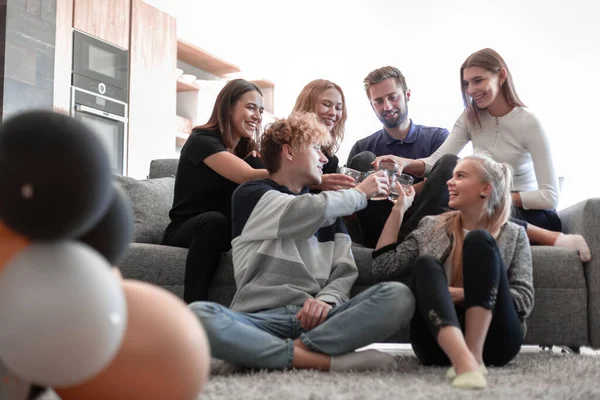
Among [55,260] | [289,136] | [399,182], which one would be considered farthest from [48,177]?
[399,182]

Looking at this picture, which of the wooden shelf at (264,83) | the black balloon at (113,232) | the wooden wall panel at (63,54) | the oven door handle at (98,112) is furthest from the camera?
the wooden shelf at (264,83)

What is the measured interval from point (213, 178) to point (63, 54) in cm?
218

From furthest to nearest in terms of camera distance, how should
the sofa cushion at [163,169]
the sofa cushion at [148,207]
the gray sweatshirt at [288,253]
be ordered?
the sofa cushion at [163,169], the sofa cushion at [148,207], the gray sweatshirt at [288,253]

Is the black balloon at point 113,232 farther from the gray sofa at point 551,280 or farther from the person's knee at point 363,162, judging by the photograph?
the person's knee at point 363,162

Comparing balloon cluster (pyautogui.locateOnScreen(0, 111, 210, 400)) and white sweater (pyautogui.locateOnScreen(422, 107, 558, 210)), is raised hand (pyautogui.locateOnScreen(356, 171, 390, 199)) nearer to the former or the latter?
white sweater (pyautogui.locateOnScreen(422, 107, 558, 210))

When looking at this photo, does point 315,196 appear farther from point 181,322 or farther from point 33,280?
point 33,280

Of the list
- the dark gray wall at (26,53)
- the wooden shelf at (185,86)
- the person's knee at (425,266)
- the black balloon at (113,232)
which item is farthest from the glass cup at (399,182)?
the wooden shelf at (185,86)

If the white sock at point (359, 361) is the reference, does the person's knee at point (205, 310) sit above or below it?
above

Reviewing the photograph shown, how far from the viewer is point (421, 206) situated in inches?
89.8

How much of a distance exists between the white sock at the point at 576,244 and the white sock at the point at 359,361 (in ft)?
2.83

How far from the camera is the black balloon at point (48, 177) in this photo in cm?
81

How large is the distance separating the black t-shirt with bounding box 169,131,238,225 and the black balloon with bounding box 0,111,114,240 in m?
1.62

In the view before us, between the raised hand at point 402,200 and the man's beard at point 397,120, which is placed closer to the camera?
the raised hand at point 402,200

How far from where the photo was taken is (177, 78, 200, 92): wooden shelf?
5496 millimetres
